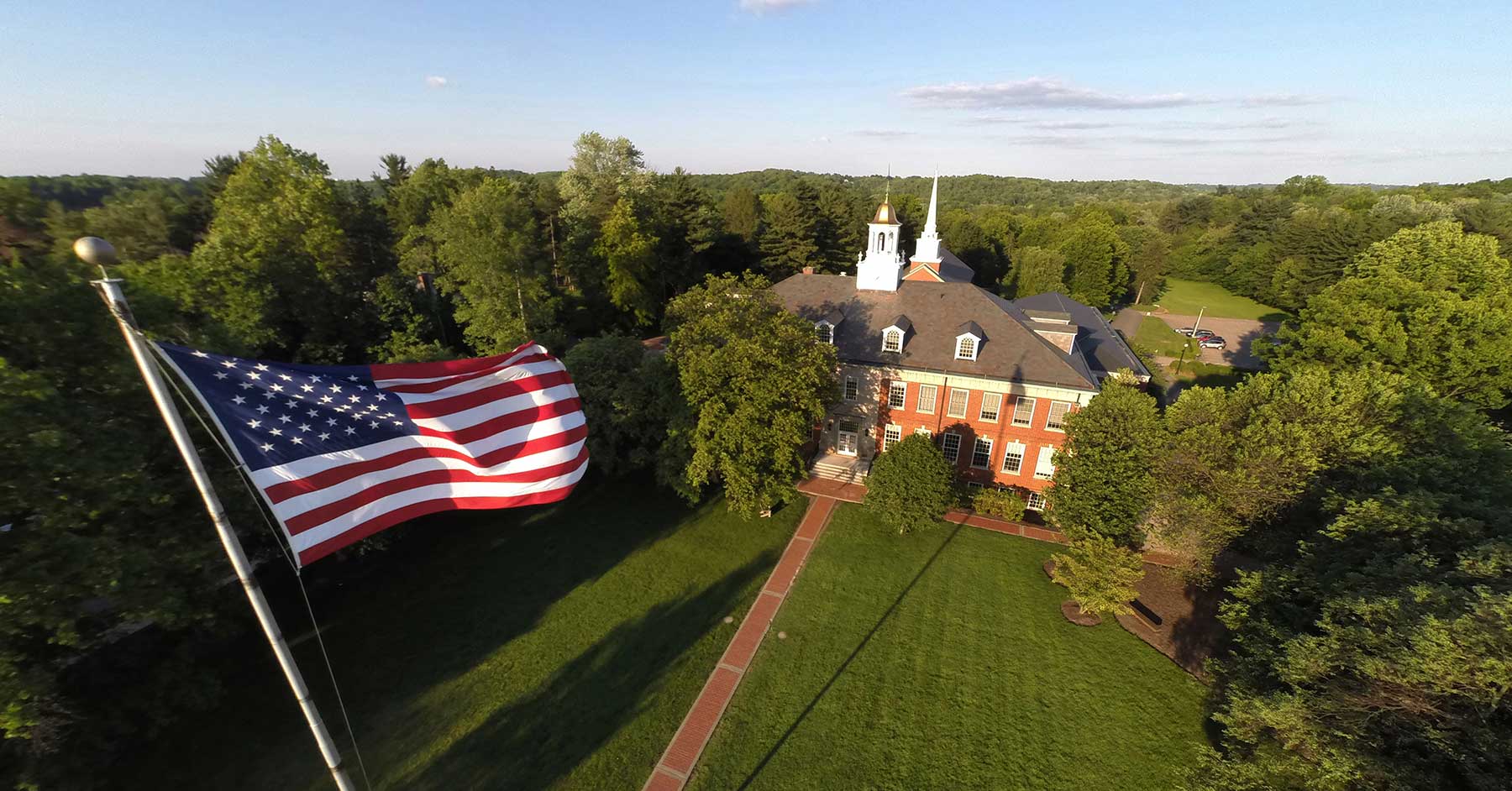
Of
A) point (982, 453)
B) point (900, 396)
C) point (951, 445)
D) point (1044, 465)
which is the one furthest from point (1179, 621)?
point (900, 396)

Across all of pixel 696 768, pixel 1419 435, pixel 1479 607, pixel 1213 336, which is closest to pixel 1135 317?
pixel 1213 336


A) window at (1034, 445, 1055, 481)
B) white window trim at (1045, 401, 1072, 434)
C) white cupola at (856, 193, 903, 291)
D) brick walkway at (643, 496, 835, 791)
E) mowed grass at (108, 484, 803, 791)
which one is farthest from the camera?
white cupola at (856, 193, 903, 291)

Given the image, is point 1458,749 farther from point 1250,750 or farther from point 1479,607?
point 1250,750

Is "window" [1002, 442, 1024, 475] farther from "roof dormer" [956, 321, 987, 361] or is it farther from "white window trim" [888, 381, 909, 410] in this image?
"white window trim" [888, 381, 909, 410]

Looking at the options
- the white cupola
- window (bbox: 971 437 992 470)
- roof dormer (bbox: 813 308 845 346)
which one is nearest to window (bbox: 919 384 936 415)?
window (bbox: 971 437 992 470)

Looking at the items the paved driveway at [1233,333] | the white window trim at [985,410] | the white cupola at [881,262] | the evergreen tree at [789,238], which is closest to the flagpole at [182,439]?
the white window trim at [985,410]

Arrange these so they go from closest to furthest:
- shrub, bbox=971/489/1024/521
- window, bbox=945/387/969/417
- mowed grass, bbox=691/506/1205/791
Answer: mowed grass, bbox=691/506/1205/791 → shrub, bbox=971/489/1024/521 → window, bbox=945/387/969/417

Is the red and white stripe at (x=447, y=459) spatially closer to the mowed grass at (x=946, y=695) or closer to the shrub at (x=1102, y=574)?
the mowed grass at (x=946, y=695)

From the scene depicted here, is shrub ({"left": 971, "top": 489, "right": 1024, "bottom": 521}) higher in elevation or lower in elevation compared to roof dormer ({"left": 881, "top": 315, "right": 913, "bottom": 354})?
lower
